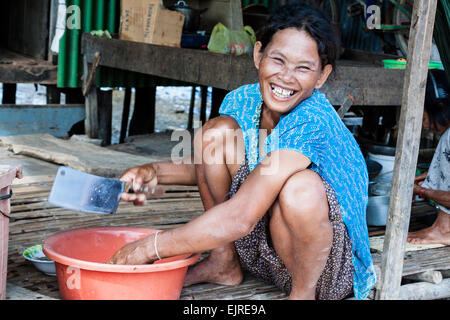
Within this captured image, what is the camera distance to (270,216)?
1967 millimetres

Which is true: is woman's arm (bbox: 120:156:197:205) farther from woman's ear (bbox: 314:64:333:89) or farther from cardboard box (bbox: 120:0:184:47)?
cardboard box (bbox: 120:0:184:47)

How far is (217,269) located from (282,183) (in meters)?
0.57

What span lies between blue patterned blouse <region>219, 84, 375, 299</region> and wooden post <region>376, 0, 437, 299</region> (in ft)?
0.44

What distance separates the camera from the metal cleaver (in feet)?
5.94

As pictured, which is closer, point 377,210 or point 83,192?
point 83,192

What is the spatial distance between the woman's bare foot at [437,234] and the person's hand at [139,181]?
1423mm

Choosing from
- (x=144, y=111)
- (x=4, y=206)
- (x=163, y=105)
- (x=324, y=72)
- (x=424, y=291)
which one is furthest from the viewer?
(x=163, y=105)

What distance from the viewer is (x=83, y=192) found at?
6.15 ft

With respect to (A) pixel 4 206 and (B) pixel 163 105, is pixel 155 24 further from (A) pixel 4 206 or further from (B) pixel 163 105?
(B) pixel 163 105

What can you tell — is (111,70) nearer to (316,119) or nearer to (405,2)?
(405,2)

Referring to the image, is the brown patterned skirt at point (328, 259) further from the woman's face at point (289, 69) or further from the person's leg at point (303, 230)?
the woman's face at point (289, 69)

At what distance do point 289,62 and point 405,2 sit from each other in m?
2.94

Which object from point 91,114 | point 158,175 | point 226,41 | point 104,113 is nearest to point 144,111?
point 104,113
